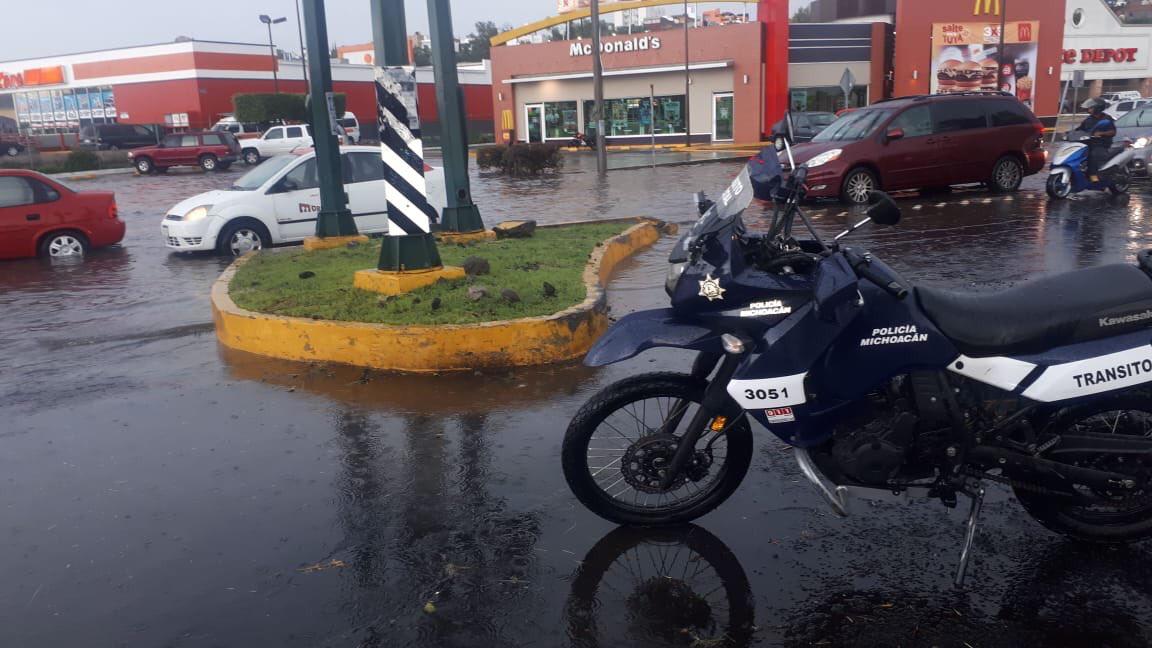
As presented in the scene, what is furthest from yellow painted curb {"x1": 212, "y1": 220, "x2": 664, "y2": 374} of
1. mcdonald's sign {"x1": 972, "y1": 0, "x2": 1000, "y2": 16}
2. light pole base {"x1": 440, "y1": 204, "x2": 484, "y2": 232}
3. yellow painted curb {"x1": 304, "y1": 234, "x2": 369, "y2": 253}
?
mcdonald's sign {"x1": 972, "y1": 0, "x2": 1000, "y2": 16}

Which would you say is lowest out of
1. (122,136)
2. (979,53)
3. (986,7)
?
(122,136)

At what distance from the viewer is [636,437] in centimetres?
421

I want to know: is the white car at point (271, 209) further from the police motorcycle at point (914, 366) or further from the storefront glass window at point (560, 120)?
the storefront glass window at point (560, 120)

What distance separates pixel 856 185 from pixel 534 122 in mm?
35925

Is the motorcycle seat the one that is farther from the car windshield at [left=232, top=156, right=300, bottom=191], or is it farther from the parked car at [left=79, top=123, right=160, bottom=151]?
the parked car at [left=79, top=123, right=160, bottom=151]

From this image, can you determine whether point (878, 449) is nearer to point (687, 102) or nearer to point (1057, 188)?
point (1057, 188)

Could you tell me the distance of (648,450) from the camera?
4082 mm

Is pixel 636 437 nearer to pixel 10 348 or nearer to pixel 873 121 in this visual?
pixel 10 348

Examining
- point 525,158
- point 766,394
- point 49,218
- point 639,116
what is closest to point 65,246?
point 49,218

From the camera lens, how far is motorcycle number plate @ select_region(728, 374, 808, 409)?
3.72 meters

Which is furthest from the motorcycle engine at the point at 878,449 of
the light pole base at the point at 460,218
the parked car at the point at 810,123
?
the parked car at the point at 810,123

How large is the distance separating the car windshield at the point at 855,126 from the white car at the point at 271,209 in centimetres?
776

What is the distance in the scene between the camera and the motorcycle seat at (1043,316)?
12.0 feet

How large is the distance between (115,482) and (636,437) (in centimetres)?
291
